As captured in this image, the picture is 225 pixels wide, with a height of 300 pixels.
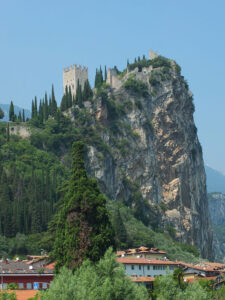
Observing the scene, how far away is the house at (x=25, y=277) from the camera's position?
191 feet

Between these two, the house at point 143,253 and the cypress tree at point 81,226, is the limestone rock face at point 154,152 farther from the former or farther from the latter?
the cypress tree at point 81,226

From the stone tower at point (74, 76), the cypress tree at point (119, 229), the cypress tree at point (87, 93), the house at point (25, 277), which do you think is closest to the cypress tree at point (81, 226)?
the house at point (25, 277)

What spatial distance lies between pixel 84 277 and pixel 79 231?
44.2ft

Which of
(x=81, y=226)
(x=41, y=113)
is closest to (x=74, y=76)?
(x=41, y=113)

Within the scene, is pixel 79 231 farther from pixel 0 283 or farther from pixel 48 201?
pixel 48 201

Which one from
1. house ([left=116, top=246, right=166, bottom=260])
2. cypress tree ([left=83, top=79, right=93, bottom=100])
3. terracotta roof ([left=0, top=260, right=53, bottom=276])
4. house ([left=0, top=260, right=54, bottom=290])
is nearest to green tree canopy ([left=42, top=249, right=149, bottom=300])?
house ([left=0, top=260, right=54, bottom=290])

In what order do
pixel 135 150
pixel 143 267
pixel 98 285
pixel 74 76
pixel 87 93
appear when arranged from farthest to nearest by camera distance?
1. pixel 74 76
2. pixel 135 150
3. pixel 87 93
4. pixel 143 267
5. pixel 98 285

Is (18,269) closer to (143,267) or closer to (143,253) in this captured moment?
(143,267)

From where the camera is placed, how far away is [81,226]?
52406 mm

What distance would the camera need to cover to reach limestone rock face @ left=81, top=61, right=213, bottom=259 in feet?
413

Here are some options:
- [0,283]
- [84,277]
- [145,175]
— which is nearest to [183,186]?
[145,175]

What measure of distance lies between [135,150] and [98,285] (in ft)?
309

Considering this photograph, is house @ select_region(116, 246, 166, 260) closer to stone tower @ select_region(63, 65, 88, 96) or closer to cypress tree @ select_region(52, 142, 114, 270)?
cypress tree @ select_region(52, 142, 114, 270)

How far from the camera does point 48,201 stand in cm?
9338
